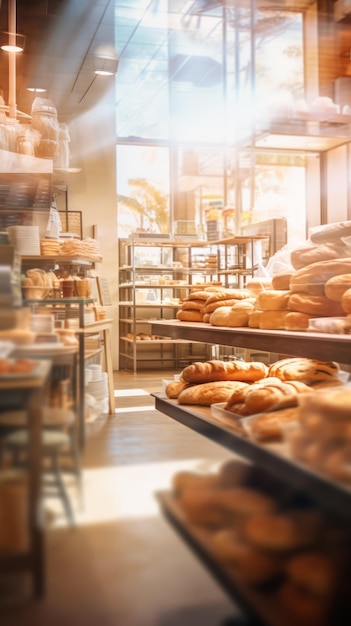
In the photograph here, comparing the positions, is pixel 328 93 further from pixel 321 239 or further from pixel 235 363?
pixel 235 363

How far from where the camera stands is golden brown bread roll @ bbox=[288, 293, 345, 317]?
5.10 feet

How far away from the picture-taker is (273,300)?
169 cm

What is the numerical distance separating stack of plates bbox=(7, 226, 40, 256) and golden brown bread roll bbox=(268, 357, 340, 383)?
0.91 meters

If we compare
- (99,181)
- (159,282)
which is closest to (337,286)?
(159,282)

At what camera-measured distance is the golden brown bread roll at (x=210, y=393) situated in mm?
1647

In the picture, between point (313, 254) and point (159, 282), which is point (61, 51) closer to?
point (159, 282)

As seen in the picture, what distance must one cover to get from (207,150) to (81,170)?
0.31m

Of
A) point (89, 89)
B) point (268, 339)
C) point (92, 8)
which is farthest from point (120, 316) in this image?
point (268, 339)

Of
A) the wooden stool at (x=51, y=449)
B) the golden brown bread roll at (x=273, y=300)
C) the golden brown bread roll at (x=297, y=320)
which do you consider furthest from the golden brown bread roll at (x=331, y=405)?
the golden brown bread roll at (x=273, y=300)

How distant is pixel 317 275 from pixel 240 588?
Answer: 106cm

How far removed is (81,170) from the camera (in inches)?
35.3

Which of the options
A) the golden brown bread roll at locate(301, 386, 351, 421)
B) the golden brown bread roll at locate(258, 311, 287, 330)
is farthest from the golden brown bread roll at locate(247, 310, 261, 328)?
the golden brown bread roll at locate(301, 386, 351, 421)

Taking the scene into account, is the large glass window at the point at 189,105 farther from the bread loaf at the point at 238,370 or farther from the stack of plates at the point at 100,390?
the bread loaf at the point at 238,370

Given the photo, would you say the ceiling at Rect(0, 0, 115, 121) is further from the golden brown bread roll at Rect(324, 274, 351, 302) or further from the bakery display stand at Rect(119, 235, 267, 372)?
the golden brown bread roll at Rect(324, 274, 351, 302)
